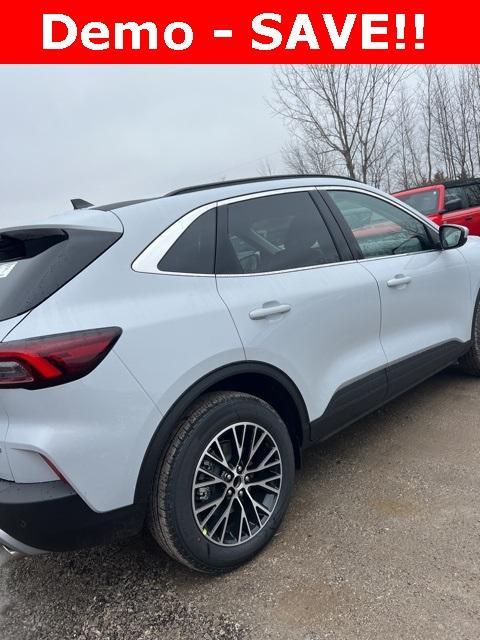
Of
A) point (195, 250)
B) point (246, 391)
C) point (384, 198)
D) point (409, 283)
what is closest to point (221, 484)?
point (246, 391)

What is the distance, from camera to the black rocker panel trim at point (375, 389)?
2.76m

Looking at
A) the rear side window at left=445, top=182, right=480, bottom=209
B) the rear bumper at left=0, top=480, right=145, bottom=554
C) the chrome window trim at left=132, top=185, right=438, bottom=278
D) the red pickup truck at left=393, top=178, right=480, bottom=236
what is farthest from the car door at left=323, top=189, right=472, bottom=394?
the rear side window at left=445, top=182, right=480, bottom=209

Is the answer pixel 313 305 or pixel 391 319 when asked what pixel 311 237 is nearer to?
pixel 313 305

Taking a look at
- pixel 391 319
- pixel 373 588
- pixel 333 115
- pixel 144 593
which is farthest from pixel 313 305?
pixel 333 115

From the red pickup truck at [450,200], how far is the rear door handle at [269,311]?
6.21 metres

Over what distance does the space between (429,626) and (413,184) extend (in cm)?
2427

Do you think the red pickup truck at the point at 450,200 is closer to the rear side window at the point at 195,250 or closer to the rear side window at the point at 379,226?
the rear side window at the point at 379,226

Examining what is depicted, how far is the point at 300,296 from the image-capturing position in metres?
2.57

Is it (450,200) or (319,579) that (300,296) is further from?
(450,200)

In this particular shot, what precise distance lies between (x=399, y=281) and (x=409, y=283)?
134mm

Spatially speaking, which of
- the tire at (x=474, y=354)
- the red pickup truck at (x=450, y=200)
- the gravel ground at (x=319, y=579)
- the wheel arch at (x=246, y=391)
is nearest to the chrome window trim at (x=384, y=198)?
the tire at (x=474, y=354)

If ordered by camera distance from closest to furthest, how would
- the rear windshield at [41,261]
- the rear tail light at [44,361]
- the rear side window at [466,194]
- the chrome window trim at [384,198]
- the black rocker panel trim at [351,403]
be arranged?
the rear tail light at [44,361] < the rear windshield at [41,261] < the black rocker panel trim at [351,403] < the chrome window trim at [384,198] < the rear side window at [466,194]

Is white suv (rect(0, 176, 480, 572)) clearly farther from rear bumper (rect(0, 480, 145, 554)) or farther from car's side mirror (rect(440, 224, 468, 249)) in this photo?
car's side mirror (rect(440, 224, 468, 249))

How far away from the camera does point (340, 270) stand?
287cm
